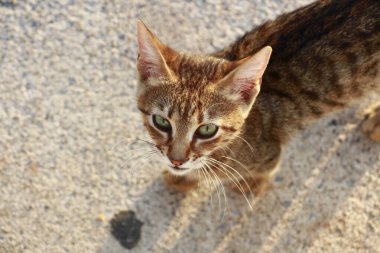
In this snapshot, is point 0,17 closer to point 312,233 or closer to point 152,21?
point 152,21

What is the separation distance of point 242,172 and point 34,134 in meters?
1.37

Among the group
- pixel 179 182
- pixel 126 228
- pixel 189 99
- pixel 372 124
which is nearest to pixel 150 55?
pixel 189 99

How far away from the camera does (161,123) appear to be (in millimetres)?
2488

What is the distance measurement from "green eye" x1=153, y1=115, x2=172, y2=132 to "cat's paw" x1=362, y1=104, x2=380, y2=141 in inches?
61.5

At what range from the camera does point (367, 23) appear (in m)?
2.64

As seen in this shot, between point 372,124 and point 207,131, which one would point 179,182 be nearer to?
point 207,131

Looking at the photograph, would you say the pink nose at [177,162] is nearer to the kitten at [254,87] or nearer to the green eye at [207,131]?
the kitten at [254,87]

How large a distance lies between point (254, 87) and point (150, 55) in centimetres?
52

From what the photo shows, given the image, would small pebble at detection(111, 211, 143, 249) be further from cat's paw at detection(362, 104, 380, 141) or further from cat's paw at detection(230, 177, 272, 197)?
cat's paw at detection(362, 104, 380, 141)

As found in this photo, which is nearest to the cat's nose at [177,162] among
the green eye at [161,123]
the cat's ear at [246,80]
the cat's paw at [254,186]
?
the green eye at [161,123]

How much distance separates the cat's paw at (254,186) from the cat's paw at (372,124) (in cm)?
75

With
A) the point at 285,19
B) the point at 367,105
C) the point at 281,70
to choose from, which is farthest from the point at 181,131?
the point at 367,105

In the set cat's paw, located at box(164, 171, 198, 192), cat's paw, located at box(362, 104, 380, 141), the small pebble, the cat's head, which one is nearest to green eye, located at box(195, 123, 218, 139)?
the cat's head

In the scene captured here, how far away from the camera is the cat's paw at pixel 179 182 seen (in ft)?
Answer: 10.4
